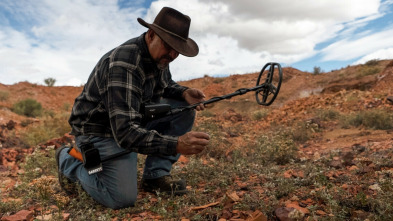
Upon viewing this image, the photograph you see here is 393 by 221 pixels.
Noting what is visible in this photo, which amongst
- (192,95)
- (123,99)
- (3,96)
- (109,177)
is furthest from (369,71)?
(3,96)

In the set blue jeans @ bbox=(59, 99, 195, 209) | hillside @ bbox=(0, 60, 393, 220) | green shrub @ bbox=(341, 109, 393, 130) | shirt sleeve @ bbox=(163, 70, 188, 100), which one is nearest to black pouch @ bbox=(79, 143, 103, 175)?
blue jeans @ bbox=(59, 99, 195, 209)

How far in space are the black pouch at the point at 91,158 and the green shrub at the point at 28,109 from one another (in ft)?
51.3

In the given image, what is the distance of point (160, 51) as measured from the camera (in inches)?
110

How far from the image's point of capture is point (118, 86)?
2.65 meters

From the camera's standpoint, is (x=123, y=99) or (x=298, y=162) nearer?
(x=123, y=99)

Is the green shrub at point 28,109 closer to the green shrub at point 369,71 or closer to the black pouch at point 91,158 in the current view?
the black pouch at point 91,158

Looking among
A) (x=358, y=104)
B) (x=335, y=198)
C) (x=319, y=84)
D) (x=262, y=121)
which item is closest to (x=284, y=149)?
(x=335, y=198)

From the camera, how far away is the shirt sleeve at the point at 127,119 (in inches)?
103

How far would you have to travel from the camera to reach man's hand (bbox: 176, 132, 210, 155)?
2525 mm

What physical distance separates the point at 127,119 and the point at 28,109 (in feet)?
55.9

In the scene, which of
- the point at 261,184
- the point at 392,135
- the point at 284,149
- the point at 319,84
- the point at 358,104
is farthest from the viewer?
the point at 319,84

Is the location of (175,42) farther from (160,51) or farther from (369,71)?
(369,71)

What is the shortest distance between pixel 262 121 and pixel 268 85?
7.46 m

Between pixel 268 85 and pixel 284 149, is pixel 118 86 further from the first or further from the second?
pixel 284 149
